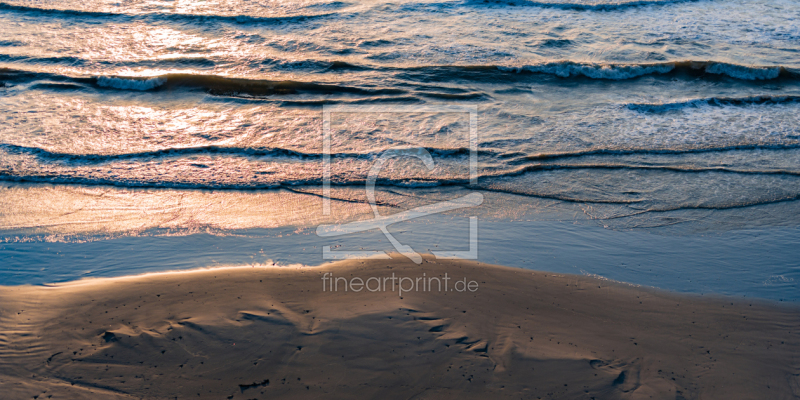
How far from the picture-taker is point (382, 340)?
11.3ft

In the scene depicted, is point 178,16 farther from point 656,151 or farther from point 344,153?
point 656,151

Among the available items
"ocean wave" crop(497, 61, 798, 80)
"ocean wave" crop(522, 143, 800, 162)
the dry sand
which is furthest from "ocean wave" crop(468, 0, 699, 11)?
the dry sand

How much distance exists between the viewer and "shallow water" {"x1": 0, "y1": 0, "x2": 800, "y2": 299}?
203 inches

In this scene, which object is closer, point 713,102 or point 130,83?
point 713,102

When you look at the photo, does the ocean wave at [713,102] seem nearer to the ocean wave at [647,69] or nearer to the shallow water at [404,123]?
the shallow water at [404,123]

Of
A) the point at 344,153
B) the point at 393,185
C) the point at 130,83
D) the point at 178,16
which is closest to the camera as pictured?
the point at 393,185

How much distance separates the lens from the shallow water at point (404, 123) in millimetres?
5152

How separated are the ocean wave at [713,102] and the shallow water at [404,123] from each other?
0.05 metres

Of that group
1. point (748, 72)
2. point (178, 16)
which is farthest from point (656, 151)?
point (178, 16)

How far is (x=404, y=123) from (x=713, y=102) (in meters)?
5.97

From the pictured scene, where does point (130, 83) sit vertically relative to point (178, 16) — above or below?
below

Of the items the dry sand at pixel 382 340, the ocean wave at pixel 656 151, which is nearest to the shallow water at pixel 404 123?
the ocean wave at pixel 656 151

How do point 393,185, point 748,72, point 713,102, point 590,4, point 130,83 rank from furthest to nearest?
point 590,4 → point 748,72 → point 130,83 → point 713,102 → point 393,185

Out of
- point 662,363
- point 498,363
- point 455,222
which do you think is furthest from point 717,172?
point 498,363
